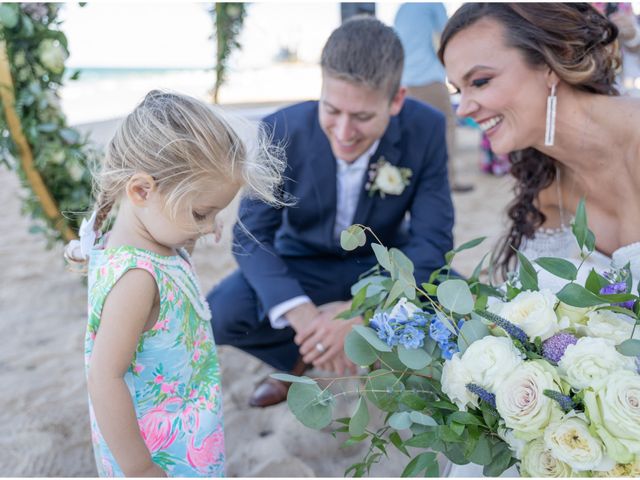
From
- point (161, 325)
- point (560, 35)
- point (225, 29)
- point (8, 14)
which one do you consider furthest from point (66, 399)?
point (225, 29)

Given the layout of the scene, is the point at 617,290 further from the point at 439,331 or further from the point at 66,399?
the point at 66,399

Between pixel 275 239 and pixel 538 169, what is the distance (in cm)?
120

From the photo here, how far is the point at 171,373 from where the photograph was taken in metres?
1.53

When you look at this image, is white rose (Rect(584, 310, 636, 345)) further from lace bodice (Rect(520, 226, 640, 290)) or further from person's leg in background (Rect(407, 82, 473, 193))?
person's leg in background (Rect(407, 82, 473, 193))

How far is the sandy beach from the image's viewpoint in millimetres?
2035

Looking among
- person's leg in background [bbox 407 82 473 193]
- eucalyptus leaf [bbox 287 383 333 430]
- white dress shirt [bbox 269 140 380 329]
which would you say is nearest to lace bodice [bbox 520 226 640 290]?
white dress shirt [bbox 269 140 380 329]

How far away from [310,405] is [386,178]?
1479 mm

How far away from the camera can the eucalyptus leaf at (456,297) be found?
1.17m

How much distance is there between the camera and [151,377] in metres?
1.50

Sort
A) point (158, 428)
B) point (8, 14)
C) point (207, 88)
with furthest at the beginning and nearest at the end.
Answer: point (207, 88) → point (8, 14) → point (158, 428)

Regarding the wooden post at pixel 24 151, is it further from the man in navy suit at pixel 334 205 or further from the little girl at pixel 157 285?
the little girl at pixel 157 285

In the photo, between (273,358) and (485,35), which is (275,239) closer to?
(273,358)

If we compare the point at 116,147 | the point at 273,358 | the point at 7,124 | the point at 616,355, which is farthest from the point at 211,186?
the point at 7,124

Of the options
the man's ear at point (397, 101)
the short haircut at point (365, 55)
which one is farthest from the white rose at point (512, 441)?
the man's ear at point (397, 101)
